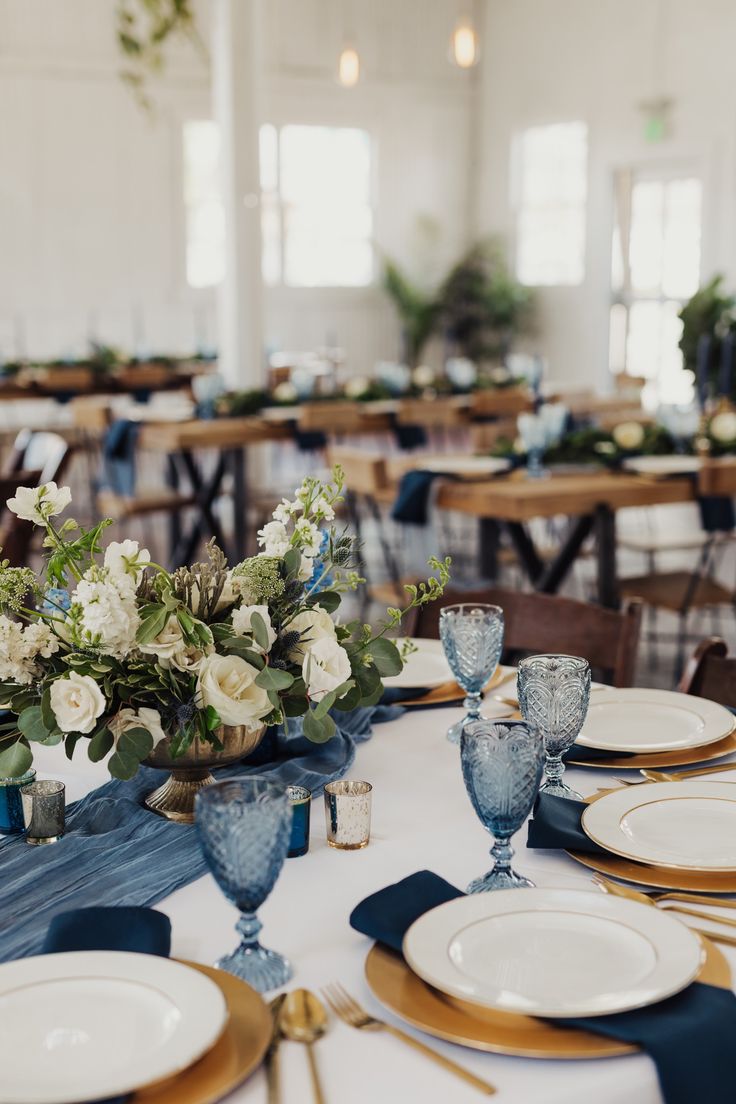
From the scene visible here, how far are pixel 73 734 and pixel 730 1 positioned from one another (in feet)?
33.9

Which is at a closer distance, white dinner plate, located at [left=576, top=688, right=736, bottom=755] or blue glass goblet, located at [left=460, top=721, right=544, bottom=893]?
blue glass goblet, located at [left=460, top=721, right=544, bottom=893]

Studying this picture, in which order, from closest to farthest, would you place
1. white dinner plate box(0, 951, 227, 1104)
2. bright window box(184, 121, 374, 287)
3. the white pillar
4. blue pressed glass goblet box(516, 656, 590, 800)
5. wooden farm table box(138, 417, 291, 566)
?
white dinner plate box(0, 951, 227, 1104) → blue pressed glass goblet box(516, 656, 590, 800) → wooden farm table box(138, 417, 291, 566) → the white pillar → bright window box(184, 121, 374, 287)

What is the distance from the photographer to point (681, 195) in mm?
10891

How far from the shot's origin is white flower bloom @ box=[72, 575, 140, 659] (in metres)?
1.35

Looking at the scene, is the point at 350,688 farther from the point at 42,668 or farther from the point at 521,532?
the point at 521,532

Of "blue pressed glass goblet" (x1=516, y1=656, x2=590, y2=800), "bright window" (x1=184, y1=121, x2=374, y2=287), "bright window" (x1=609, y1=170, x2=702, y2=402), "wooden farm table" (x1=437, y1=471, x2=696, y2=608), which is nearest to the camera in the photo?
"blue pressed glass goblet" (x1=516, y1=656, x2=590, y2=800)

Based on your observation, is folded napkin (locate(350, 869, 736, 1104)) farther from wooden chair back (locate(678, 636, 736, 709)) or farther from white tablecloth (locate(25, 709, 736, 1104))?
wooden chair back (locate(678, 636, 736, 709))

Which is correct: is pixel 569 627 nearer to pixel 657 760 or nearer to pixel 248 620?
pixel 657 760

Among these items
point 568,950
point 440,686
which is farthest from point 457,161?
point 568,950

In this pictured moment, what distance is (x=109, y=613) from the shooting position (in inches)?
53.4

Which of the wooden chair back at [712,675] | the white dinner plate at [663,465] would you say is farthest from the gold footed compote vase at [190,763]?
the white dinner plate at [663,465]

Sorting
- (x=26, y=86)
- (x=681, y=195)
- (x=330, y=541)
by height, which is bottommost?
(x=330, y=541)

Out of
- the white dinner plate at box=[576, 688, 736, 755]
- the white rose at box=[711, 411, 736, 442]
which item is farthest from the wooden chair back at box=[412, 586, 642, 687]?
the white rose at box=[711, 411, 736, 442]

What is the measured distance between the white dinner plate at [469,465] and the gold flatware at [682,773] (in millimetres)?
2522
